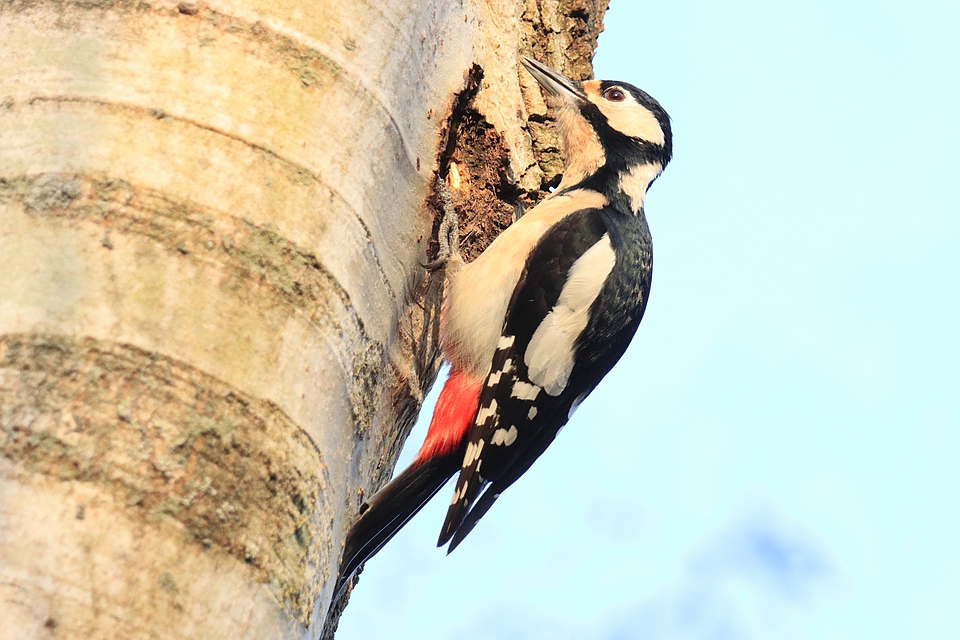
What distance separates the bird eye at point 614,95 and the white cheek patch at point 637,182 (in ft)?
0.97

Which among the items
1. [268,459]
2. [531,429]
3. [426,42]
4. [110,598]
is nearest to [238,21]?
[426,42]

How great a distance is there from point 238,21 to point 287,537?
38.4 inches

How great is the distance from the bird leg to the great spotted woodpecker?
0.09 m

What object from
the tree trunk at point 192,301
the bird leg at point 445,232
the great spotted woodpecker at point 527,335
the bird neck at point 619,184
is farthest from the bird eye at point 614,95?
the tree trunk at point 192,301

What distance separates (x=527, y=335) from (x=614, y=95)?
1328mm

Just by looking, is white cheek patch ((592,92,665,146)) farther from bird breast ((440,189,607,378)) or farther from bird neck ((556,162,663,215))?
bird breast ((440,189,607,378))

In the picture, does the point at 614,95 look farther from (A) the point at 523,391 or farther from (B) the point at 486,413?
(B) the point at 486,413

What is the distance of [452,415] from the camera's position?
3.21 m

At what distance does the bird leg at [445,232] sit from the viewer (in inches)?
106

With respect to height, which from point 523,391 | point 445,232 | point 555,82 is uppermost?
point 555,82

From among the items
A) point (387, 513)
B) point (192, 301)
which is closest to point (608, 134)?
point (387, 513)

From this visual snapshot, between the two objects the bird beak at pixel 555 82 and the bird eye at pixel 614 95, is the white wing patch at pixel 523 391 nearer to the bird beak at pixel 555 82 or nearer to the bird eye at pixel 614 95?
the bird beak at pixel 555 82

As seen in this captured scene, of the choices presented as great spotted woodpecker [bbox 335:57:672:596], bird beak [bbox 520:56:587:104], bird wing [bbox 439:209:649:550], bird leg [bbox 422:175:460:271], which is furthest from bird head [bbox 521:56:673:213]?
bird leg [bbox 422:175:460:271]

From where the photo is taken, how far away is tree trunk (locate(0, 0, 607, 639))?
1.47 metres
